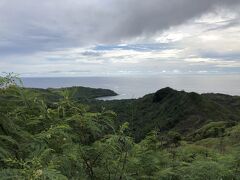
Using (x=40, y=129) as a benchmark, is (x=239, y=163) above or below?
below

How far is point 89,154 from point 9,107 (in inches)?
53.9

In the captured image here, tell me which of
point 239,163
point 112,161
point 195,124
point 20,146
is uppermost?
point 20,146

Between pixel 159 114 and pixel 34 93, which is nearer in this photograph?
pixel 34 93

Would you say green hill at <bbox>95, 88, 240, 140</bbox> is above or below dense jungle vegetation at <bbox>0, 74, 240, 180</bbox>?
below

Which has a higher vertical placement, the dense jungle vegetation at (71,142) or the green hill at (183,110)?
the dense jungle vegetation at (71,142)

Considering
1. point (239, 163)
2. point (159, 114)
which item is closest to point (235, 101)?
point (159, 114)

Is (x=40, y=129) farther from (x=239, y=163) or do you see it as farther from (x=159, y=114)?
(x=159, y=114)

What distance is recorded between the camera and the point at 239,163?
→ 7344mm

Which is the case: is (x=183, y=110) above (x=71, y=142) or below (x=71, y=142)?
below

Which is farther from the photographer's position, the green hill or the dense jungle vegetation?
the green hill

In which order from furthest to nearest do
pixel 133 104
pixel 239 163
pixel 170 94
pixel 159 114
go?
pixel 170 94 < pixel 159 114 < pixel 239 163 < pixel 133 104

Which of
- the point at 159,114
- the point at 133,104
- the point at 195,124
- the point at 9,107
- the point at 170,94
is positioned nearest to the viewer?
the point at 9,107

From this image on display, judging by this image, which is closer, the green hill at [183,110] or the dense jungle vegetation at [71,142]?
the dense jungle vegetation at [71,142]

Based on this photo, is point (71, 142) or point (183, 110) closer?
point (71, 142)
